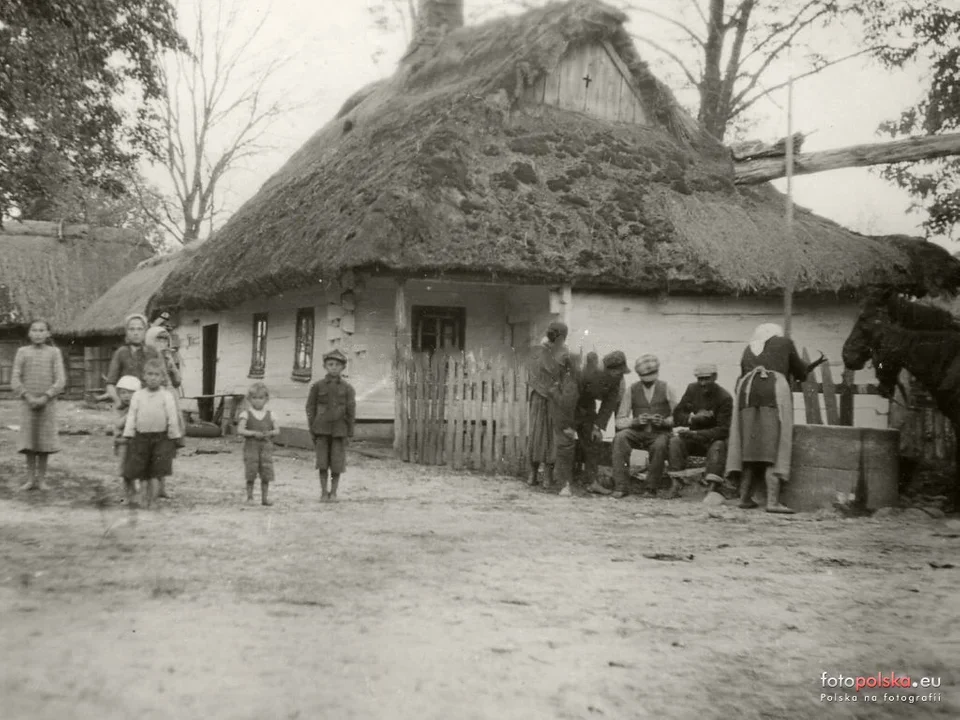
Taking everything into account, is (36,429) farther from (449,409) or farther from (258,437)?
(449,409)

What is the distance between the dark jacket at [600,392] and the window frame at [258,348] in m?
8.74

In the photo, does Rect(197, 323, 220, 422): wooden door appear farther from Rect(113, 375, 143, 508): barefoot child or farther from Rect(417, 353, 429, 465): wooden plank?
Rect(113, 375, 143, 508): barefoot child

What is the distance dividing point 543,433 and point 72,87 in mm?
8423

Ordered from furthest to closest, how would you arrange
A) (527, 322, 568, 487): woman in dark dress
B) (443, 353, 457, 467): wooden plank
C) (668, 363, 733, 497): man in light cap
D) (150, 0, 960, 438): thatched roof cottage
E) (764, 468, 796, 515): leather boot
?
(150, 0, 960, 438): thatched roof cottage
(443, 353, 457, 467): wooden plank
(527, 322, 568, 487): woman in dark dress
(668, 363, 733, 497): man in light cap
(764, 468, 796, 515): leather boot

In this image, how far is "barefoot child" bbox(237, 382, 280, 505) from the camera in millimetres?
8430

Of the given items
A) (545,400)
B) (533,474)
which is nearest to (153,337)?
(545,400)

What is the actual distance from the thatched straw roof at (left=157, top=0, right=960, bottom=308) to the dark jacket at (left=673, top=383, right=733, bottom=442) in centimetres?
402

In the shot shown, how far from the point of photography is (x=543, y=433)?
10.5 m

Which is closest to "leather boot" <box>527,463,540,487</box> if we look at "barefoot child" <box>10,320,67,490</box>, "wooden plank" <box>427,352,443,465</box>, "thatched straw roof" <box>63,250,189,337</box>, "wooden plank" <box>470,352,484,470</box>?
"wooden plank" <box>470,352,484,470</box>

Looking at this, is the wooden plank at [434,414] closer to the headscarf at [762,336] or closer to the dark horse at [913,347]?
the headscarf at [762,336]

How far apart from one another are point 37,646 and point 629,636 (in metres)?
2.40

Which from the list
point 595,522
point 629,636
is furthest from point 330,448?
point 629,636

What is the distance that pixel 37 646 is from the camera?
12.9 ft

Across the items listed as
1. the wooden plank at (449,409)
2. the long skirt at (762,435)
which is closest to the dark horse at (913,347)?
the long skirt at (762,435)
